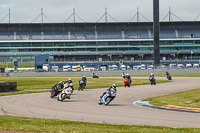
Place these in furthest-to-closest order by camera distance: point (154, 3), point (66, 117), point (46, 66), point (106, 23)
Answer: point (106, 23)
point (46, 66)
point (154, 3)
point (66, 117)

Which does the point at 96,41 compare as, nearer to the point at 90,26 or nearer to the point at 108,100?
the point at 90,26

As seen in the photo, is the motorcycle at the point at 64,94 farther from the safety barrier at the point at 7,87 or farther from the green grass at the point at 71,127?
the safety barrier at the point at 7,87

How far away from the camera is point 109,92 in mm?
22062

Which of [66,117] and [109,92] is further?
[109,92]

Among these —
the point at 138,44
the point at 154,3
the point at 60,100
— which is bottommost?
the point at 60,100

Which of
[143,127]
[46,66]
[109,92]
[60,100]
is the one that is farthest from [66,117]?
[46,66]

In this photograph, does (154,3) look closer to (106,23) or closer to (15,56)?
(106,23)

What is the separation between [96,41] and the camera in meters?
123

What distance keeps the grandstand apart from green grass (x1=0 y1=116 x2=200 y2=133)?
4066 inches

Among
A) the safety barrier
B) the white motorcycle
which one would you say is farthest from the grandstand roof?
the white motorcycle

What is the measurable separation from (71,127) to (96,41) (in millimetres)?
110250

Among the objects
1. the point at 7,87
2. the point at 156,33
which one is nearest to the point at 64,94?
the point at 7,87

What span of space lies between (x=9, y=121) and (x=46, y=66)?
8389 cm

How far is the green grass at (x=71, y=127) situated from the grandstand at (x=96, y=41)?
339ft
